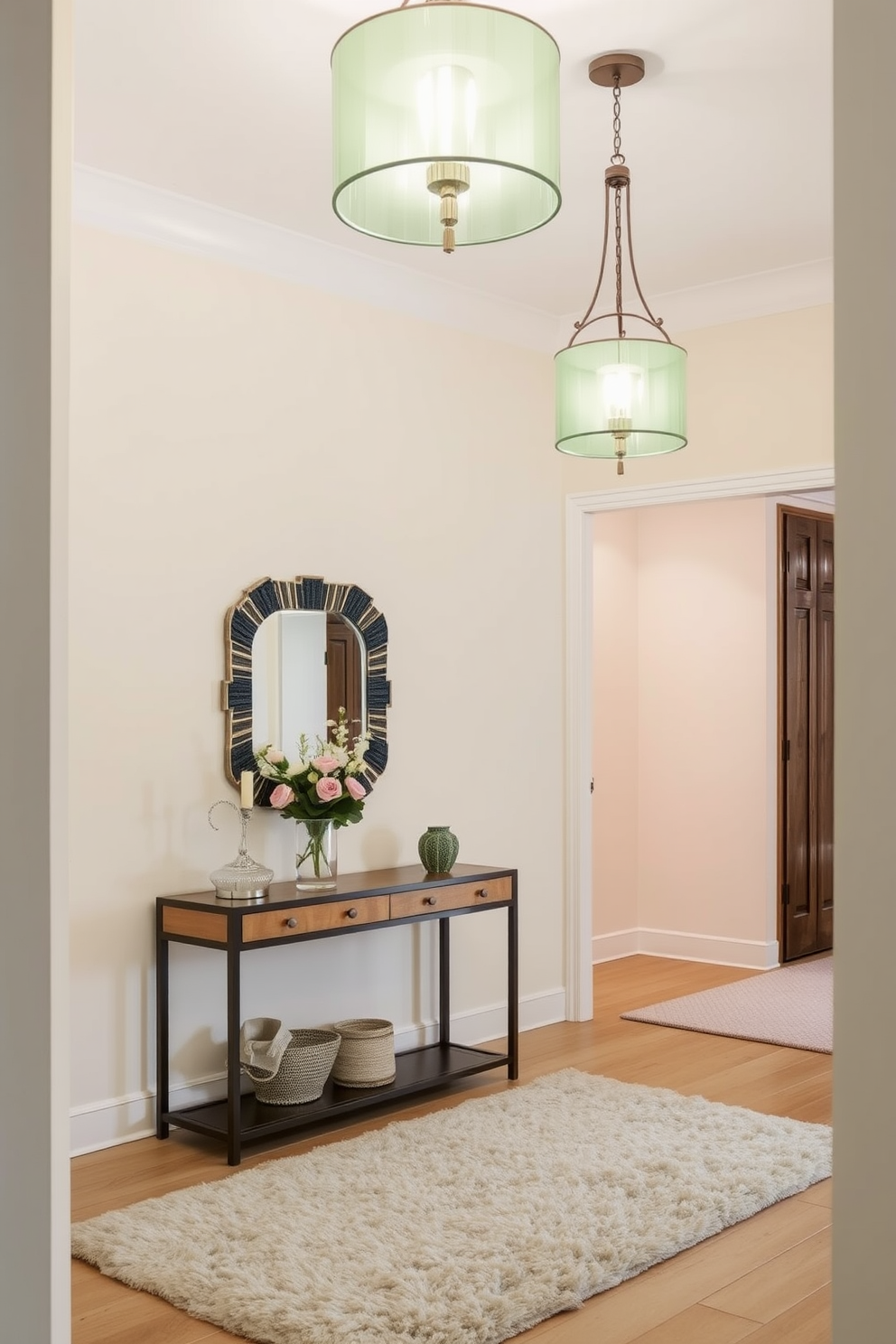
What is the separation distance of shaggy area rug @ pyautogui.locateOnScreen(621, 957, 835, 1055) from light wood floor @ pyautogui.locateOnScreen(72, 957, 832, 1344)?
98 mm

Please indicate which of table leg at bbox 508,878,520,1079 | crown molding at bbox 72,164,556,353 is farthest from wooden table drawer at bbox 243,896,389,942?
crown molding at bbox 72,164,556,353

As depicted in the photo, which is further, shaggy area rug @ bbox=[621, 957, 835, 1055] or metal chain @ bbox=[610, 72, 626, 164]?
shaggy area rug @ bbox=[621, 957, 835, 1055]

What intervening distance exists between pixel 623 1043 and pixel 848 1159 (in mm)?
4216

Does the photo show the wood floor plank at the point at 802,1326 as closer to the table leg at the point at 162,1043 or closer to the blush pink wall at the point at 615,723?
the table leg at the point at 162,1043

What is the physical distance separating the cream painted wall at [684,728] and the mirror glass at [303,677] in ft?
7.96

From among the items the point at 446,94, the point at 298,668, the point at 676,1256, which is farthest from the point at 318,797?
the point at 446,94

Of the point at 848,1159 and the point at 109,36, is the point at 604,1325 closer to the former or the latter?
the point at 848,1159

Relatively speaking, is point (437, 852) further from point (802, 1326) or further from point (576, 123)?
point (576, 123)

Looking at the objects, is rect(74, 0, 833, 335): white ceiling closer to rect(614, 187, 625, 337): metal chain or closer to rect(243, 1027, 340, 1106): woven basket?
rect(614, 187, 625, 337): metal chain

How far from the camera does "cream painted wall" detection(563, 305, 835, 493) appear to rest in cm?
467

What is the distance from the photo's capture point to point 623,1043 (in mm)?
4930

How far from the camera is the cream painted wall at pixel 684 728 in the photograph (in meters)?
6.45

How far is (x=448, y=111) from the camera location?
212 cm

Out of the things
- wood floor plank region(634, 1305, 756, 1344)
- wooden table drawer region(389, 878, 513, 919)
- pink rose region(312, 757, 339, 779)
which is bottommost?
wood floor plank region(634, 1305, 756, 1344)
